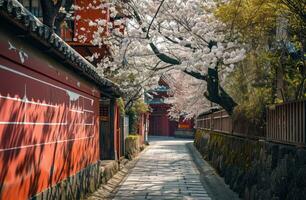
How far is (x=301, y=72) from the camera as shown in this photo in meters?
14.2

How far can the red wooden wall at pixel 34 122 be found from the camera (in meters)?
7.00

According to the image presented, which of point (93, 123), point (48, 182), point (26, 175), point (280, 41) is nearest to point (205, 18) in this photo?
point (280, 41)

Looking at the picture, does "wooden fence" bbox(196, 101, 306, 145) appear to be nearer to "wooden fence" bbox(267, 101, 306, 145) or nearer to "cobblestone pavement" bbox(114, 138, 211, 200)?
"wooden fence" bbox(267, 101, 306, 145)

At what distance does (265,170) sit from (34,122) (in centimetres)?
583

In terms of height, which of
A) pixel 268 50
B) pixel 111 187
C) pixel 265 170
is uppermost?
pixel 268 50

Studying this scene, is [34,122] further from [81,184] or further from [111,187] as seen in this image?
[111,187]

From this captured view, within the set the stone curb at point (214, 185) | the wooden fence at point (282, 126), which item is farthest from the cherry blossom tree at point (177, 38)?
the stone curb at point (214, 185)

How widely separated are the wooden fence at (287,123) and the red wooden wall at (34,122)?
16.6 feet

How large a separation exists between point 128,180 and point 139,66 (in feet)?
21.5

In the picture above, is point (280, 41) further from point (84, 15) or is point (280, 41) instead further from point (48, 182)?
point (84, 15)

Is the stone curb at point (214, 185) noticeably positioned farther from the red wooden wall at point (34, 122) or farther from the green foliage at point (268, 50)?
the red wooden wall at point (34, 122)

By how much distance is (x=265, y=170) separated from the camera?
11.4 m

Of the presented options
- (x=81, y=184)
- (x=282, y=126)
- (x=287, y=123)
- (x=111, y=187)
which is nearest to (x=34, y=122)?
(x=81, y=184)

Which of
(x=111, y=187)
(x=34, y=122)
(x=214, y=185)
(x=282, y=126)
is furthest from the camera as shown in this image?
(x=214, y=185)
